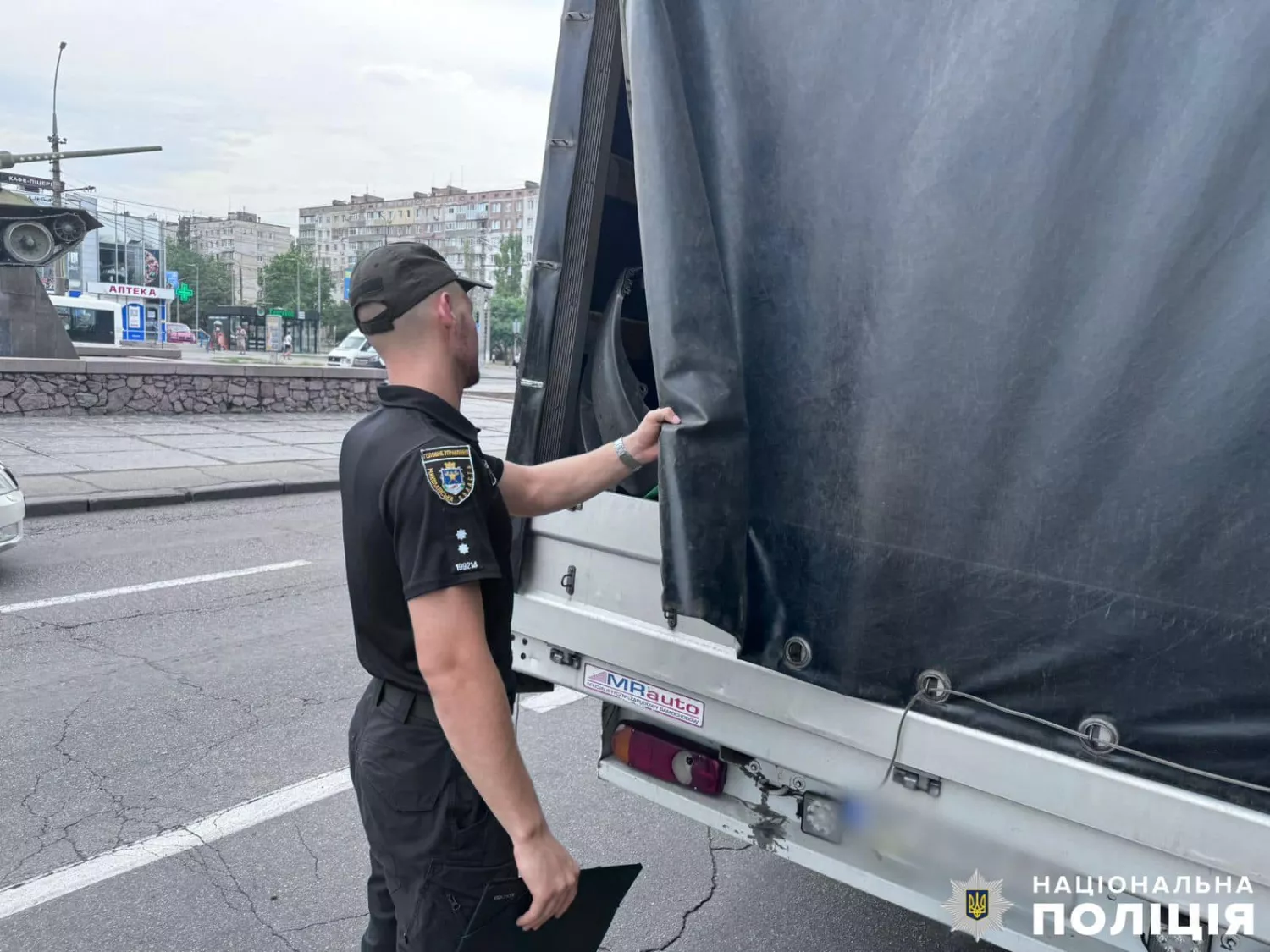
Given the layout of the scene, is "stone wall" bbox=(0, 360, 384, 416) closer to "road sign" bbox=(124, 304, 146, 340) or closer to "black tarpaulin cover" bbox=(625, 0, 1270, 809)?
"black tarpaulin cover" bbox=(625, 0, 1270, 809)

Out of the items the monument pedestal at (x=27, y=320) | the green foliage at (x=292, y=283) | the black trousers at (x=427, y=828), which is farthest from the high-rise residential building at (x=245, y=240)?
the black trousers at (x=427, y=828)

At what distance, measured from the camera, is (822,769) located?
7.18 ft

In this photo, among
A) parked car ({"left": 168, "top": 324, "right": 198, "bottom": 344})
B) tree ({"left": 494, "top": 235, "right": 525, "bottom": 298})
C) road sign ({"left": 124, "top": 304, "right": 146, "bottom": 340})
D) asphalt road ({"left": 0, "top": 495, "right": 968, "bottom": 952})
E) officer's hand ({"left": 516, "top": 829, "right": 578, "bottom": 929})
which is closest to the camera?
officer's hand ({"left": 516, "top": 829, "right": 578, "bottom": 929})

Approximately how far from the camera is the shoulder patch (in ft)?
5.69

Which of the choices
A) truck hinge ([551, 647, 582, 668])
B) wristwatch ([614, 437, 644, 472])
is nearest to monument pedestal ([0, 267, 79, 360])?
truck hinge ([551, 647, 582, 668])

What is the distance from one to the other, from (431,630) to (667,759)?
3.79ft

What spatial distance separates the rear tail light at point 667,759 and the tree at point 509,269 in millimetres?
79749

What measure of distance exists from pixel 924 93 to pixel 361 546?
1385 millimetres

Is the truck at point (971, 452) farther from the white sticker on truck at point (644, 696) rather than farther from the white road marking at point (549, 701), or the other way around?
the white road marking at point (549, 701)

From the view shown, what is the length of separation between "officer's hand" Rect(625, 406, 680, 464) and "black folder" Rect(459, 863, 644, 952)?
927 mm

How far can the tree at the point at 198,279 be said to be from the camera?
84.3m

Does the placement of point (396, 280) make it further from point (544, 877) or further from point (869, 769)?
point (869, 769)

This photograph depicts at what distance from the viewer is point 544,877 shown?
1.74 metres

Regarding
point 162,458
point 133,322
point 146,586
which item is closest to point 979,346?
point 146,586
